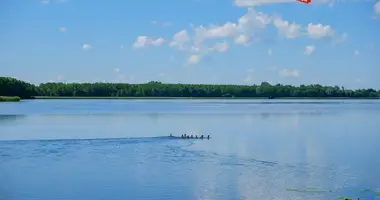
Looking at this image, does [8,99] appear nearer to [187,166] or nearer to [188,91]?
[188,91]

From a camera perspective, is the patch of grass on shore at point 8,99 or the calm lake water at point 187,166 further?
the patch of grass on shore at point 8,99

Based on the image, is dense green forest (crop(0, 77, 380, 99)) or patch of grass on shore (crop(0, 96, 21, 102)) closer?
patch of grass on shore (crop(0, 96, 21, 102))

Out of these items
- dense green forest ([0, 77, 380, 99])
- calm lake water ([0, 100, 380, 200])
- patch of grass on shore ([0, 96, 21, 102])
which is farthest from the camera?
dense green forest ([0, 77, 380, 99])

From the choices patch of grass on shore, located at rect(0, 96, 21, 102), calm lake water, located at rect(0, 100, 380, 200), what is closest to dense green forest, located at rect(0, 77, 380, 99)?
patch of grass on shore, located at rect(0, 96, 21, 102)

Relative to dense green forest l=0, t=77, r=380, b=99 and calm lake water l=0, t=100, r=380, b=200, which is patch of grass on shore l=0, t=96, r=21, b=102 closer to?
dense green forest l=0, t=77, r=380, b=99

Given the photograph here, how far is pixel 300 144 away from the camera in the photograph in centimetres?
2062

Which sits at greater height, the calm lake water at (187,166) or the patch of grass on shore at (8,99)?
the patch of grass on shore at (8,99)

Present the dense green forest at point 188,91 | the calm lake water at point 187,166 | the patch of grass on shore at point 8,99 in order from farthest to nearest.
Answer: the dense green forest at point 188,91 < the patch of grass on shore at point 8,99 < the calm lake water at point 187,166

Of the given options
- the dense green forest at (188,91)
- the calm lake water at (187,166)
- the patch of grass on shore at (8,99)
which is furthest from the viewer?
the dense green forest at (188,91)

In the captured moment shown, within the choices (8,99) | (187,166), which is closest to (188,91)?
(8,99)

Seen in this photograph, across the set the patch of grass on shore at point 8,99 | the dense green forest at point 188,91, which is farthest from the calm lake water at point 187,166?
the dense green forest at point 188,91

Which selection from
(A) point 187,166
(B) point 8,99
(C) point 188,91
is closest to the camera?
(A) point 187,166

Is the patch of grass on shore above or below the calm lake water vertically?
above

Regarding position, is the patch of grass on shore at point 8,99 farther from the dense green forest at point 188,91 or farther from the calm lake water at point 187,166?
the calm lake water at point 187,166
